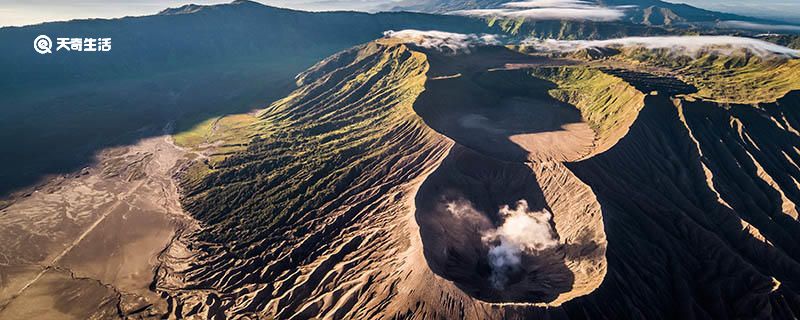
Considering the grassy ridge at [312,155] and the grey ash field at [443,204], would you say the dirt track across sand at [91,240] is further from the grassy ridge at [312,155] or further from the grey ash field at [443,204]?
the grassy ridge at [312,155]

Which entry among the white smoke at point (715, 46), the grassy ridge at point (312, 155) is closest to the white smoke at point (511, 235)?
the grassy ridge at point (312, 155)

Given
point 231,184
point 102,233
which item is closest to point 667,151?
point 231,184

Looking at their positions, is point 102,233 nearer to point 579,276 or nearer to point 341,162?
point 341,162

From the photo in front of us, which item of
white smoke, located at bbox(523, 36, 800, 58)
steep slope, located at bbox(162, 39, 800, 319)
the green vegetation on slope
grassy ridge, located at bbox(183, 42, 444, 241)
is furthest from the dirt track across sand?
white smoke, located at bbox(523, 36, 800, 58)

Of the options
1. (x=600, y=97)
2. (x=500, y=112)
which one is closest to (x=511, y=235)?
(x=500, y=112)

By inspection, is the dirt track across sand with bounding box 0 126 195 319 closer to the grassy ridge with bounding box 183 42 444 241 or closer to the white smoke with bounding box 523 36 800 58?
the grassy ridge with bounding box 183 42 444 241

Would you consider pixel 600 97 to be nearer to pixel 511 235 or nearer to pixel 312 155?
pixel 511 235
